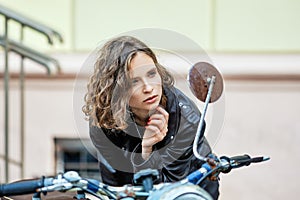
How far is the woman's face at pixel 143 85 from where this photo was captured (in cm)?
139

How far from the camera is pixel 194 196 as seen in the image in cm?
125

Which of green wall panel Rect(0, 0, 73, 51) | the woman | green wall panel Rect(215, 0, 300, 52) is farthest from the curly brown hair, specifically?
green wall panel Rect(0, 0, 73, 51)

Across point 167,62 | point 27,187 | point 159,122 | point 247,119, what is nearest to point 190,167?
point 159,122

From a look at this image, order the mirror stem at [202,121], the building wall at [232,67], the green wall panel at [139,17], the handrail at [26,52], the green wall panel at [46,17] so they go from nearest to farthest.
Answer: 1. the mirror stem at [202,121]
2. the handrail at [26,52]
3. the green wall panel at [139,17]
4. the building wall at [232,67]
5. the green wall panel at [46,17]

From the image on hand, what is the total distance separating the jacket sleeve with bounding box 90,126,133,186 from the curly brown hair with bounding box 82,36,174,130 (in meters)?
0.03

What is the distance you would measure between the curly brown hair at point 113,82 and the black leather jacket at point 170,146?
24mm

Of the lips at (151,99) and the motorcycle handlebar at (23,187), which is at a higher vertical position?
the lips at (151,99)

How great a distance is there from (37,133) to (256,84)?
5.72ft

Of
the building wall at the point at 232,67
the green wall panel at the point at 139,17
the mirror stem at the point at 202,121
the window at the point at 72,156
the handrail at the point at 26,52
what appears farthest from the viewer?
the window at the point at 72,156

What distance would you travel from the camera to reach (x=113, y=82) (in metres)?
1.41

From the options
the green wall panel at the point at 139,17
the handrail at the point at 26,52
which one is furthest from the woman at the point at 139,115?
the green wall panel at the point at 139,17

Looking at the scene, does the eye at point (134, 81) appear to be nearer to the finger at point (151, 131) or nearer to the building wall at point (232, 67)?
the finger at point (151, 131)

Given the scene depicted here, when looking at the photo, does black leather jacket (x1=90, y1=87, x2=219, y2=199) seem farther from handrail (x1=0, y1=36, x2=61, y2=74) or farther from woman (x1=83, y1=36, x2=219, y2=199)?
handrail (x1=0, y1=36, x2=61, y2=74)

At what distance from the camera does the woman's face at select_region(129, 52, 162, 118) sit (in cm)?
139
